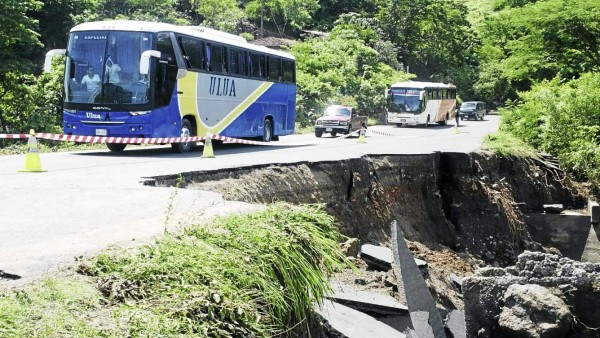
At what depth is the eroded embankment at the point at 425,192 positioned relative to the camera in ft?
41.3

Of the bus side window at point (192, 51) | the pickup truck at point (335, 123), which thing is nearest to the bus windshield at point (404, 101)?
the pickup truck at point (335, 123)

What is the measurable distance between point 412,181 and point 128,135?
21.6 ft

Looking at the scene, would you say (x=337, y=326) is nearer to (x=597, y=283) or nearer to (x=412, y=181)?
(x=597, y=283)

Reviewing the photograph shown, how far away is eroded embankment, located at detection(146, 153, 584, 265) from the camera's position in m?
12.6

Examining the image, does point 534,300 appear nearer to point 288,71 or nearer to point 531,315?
point 531,315

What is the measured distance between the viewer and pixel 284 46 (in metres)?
53.6

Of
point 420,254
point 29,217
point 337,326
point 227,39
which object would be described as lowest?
point 420,254

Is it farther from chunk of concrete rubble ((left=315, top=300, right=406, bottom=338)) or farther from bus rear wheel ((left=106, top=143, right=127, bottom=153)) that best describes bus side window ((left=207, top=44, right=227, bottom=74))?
chunk of concrete rubble ((left=315, top=300, right=406, bottom=338))

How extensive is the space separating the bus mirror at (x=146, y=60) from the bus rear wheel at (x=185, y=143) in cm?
220

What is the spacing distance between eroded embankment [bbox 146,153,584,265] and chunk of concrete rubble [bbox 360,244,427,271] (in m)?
1.83

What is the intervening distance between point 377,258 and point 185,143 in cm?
1027

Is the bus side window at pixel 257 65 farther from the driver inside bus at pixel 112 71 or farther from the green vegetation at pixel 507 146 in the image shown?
the green vegetation at pixel 507 146

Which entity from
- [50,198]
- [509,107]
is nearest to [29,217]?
[50,198]

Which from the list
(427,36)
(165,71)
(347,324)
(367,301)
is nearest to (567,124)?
(165,71)
